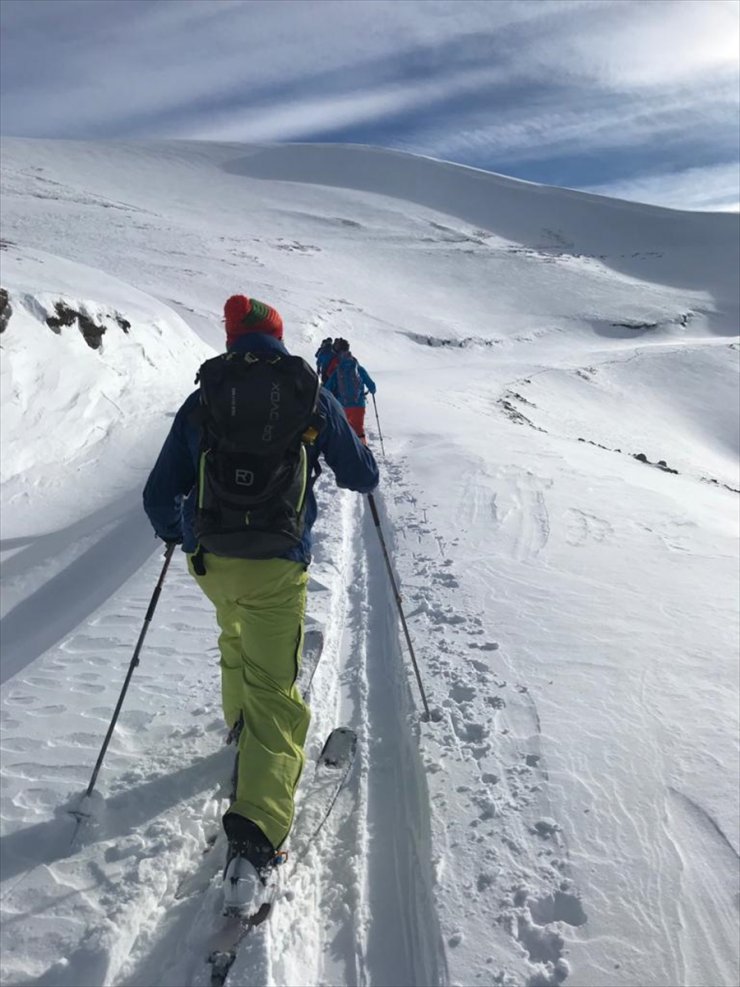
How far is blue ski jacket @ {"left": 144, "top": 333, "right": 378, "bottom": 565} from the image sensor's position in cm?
293

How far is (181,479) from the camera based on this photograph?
122 inches

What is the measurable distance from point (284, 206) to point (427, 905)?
66.4m

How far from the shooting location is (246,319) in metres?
2.97

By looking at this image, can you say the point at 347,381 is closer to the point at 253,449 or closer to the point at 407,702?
the point at 407,702

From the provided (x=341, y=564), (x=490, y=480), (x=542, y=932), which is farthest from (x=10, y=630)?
(x=490, y=480)

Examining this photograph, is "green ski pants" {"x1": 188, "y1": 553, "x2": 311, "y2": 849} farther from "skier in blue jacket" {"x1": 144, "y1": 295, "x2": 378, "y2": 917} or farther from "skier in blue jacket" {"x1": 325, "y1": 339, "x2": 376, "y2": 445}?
"skier in blue jacket" {"x1": 325, "y1": 339, "x2": 376, "y2": 445}

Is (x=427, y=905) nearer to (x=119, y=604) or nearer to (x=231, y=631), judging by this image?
(x=231, y=631)

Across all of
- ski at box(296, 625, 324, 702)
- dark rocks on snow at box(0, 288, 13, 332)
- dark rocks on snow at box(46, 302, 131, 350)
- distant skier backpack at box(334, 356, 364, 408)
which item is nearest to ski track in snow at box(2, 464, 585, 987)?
ski at box(296, 625, 324, 702)

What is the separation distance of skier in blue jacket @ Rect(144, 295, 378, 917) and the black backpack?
0.09m

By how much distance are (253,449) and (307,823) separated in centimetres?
179

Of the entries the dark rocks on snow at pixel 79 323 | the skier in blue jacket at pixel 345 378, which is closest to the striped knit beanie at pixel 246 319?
the skier in blue jacket at pixel 345 378

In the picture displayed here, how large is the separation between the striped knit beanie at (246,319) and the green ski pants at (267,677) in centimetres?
93

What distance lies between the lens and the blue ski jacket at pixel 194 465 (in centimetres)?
293

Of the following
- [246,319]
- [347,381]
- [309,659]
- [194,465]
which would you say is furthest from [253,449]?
[347,381]
